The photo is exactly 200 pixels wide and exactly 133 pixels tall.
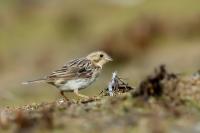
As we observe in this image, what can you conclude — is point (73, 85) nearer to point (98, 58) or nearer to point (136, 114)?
point (98, 58)

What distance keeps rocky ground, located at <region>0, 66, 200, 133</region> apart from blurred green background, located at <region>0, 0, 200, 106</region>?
1358 centimetres

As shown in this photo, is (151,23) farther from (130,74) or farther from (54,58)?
(130,74)

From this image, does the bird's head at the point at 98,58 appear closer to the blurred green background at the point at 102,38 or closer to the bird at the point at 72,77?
the bird at the point at 72,77

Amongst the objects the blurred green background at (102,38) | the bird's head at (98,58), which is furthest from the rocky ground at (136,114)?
the blurred green background at (102,38)

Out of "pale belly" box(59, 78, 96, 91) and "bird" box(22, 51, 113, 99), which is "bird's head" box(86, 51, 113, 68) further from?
"pale belly" box(59, 78, 96, 91)

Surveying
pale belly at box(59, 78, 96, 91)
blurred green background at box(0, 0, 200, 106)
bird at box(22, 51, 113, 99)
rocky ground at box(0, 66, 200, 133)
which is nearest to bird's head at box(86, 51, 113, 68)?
bird at box(22, 51, 113, 99)

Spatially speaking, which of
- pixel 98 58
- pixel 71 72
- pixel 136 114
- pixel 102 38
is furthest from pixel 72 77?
pixel 102 38

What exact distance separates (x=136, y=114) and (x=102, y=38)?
77.4 feet

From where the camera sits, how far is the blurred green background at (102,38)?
2500 centimetres

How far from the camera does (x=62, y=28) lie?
3534cm

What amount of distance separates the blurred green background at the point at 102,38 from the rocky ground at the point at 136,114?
13585mm

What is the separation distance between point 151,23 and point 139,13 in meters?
3.72

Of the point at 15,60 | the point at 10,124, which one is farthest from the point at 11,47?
the point at 10,124

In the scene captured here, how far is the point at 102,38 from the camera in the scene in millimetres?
30109
